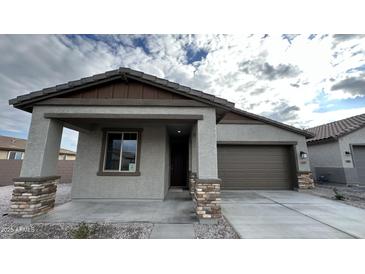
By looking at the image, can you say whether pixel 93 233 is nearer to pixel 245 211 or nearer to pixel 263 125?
pixel 245 211

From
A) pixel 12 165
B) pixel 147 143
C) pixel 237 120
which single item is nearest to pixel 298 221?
pixel 147 143

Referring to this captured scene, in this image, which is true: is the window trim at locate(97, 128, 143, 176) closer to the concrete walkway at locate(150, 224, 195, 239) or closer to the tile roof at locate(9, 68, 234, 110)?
the tile roof at locate(9, 68, 234, 110)

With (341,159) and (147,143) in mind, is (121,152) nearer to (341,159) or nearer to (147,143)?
(147,143)

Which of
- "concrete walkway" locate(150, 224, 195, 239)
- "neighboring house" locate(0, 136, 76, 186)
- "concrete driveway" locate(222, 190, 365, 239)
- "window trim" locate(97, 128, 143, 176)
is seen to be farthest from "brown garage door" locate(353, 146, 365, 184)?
"neighboring house" locate(0, 136, 76, 186)

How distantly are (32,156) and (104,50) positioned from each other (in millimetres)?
4872

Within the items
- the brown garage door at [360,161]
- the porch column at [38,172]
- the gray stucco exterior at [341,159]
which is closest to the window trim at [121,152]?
the porch column at [38,172]

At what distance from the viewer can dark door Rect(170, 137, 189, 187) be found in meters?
9.53

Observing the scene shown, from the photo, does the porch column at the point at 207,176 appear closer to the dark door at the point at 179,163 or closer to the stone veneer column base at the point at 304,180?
the dark door at the point at 179,163

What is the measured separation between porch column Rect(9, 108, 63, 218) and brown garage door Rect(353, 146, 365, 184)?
1518 cm

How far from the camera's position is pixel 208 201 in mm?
3818
